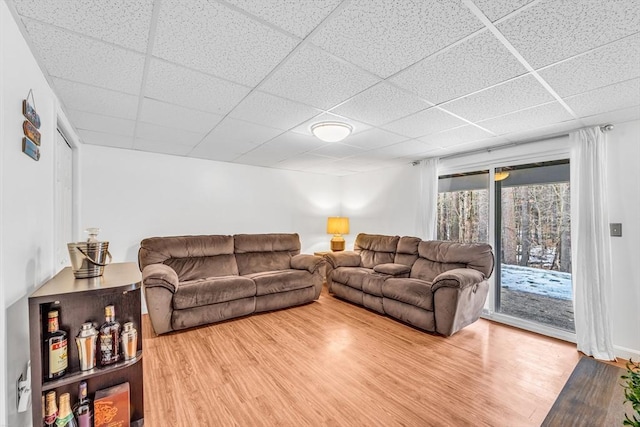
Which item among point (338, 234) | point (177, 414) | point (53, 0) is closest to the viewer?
point (53, 0)

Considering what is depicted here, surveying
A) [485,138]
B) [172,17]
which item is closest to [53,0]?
[172,17]

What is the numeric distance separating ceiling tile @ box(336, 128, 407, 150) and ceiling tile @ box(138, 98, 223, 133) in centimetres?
150

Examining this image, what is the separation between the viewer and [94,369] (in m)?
1.39

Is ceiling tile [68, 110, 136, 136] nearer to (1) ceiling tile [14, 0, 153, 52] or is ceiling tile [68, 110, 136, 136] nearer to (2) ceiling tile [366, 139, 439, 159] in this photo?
(1) ceiling tile [14, 0, 153, 52]

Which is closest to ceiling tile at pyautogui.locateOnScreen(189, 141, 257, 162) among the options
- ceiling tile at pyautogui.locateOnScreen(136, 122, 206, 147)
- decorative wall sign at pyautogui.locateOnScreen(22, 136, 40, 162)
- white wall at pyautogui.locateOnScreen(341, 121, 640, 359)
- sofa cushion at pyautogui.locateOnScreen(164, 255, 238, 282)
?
ceiling tile at pyautogui.locateOnScreen(136, 122, 206, 147)

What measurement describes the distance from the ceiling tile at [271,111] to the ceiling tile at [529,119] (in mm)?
1730

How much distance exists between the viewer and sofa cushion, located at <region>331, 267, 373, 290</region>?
3928 millimetres

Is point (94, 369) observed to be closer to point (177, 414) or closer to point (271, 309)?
point (177, 414)

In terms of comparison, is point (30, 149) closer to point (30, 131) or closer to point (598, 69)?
point (30, 131)

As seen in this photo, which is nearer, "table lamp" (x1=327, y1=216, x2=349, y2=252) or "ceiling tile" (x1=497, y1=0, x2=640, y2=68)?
"ceiling tile" (x1=497, y1=0, x2=640, y2=68)

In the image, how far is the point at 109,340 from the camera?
1.44 m

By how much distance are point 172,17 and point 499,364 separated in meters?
3.41

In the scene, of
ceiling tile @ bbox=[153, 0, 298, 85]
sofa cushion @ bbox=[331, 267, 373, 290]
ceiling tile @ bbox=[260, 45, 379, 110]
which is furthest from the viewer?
sofa cushion @ bbox=[331, 267, 373, 290]

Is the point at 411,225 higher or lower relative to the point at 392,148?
lower
